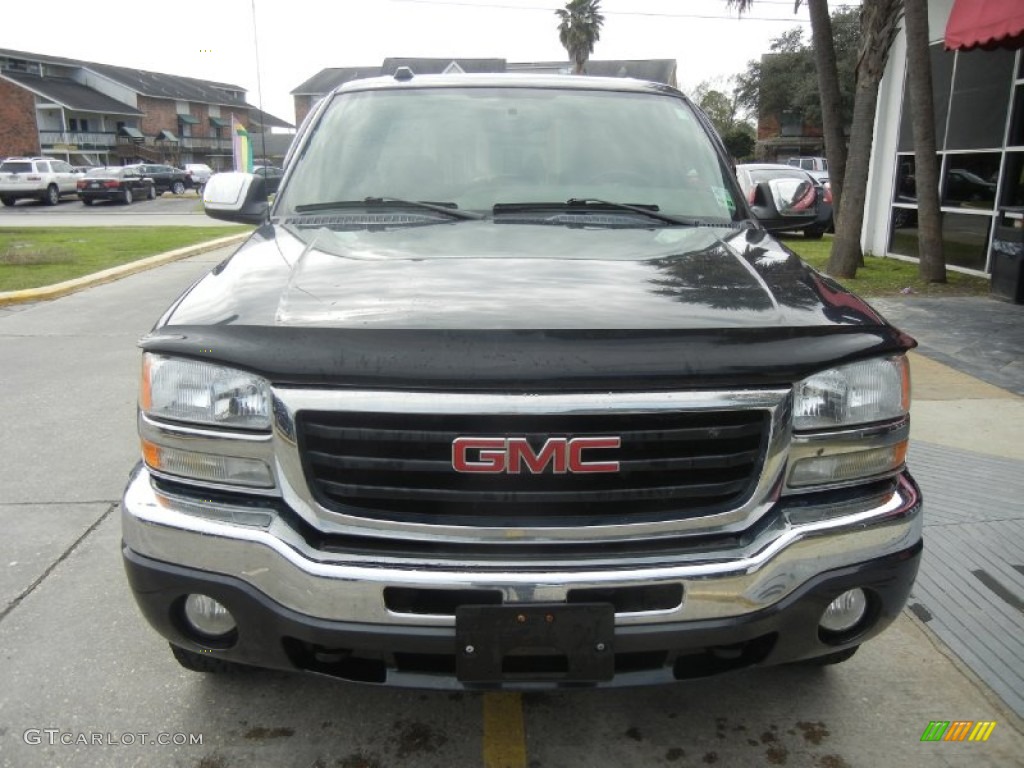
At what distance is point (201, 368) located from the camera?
2.04 m

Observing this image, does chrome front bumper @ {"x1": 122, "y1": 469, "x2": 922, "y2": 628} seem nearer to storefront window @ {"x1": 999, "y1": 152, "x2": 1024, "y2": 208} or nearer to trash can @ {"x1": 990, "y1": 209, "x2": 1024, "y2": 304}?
trash can @ {"x1": 990, "y1": 209, "x2": 1024, "y2": 304}

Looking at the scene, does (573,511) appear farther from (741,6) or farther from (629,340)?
(741,6)

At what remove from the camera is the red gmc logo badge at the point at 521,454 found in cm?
193

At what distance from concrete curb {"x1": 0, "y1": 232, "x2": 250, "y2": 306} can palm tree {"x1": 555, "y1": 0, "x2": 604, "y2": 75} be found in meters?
42.5

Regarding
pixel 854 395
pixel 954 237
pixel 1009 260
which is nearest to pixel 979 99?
pixel 954 237

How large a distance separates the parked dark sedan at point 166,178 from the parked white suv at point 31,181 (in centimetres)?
676

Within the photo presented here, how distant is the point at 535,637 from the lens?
6.32 feet

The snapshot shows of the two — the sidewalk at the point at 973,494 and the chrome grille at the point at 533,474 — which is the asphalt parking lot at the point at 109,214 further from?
the chrome grille at the point at 533,474

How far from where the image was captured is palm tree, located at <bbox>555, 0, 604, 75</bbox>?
175 feet

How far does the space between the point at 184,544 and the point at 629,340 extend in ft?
3.72

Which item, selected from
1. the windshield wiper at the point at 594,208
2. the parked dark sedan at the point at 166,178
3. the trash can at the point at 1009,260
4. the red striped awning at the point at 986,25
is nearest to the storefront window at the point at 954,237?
the trash can at the point at 1009,260

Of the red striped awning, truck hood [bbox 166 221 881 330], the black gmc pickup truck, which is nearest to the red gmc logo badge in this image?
the black gmc pickup truck

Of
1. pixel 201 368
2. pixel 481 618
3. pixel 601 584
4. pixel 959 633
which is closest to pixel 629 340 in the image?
pixel 601 584

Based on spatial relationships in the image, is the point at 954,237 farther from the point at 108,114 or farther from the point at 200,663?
the point at 108,114
